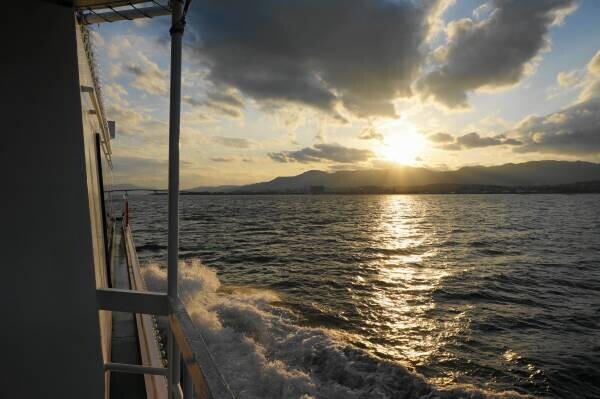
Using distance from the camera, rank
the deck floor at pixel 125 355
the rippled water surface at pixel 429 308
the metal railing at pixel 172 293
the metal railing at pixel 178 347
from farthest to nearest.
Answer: the rippled water surface at pixel 429 308 → the deck floor at pixel 125 355 → the metal railing at pixel 172 293 → the metal railing at pixel 178 347

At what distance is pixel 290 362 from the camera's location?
337 inches

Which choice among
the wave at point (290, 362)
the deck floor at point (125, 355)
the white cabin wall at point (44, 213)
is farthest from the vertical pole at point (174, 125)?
the wave at point (290, 362)

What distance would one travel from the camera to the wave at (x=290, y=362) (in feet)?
24.6

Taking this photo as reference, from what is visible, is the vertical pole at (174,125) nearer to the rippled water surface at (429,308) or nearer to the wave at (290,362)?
the wave at (290,362)

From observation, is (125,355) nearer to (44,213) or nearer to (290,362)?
(44,213)

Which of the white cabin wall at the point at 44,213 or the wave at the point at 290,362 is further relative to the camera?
the wave at the point at 290,362

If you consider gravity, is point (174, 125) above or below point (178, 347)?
above

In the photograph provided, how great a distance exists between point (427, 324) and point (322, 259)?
35.1 ft

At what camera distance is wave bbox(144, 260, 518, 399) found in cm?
A: 750

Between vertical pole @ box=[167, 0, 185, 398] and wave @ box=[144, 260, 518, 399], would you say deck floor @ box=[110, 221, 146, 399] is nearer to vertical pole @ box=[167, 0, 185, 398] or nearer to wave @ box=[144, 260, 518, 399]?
vertical pole @ box=[167, 0, 185, 398]

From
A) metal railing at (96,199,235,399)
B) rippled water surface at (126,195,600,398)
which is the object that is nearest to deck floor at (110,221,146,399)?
metal railing at (96,199,235,399)

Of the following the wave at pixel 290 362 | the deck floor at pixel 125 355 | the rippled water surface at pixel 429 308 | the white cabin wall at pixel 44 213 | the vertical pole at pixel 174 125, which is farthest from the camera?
the rippled water surface at pixel 429 308

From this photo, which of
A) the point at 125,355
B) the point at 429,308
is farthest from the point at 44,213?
the point at 429,308

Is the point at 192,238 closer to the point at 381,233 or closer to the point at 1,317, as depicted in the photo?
the point at 381,233
